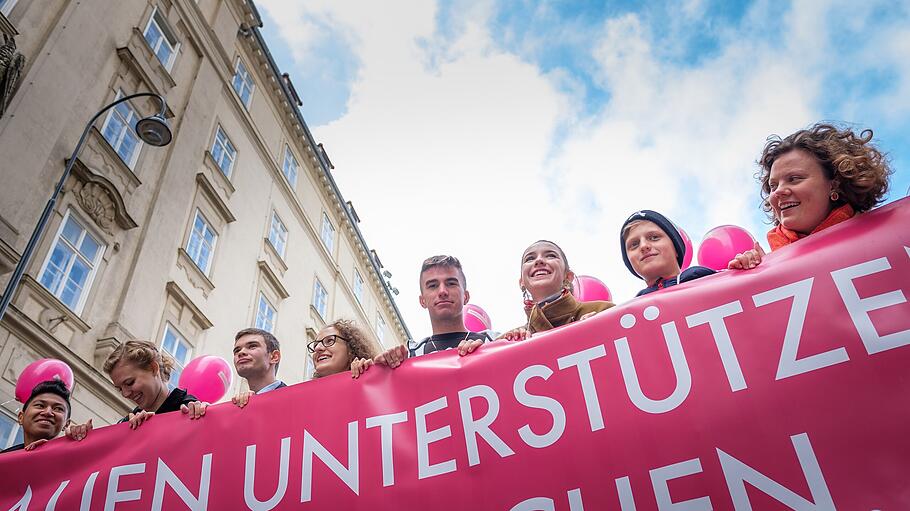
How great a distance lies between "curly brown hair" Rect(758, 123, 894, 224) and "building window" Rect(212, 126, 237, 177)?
12821mm

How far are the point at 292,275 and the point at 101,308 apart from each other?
752cm

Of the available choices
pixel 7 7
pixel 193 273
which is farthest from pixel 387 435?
pixel 193 273

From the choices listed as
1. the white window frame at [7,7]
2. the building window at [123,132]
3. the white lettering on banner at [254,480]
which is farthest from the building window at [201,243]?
the white lettering on banner at [254,480]

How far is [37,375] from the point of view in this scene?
530 cm

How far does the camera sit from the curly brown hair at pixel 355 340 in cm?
325

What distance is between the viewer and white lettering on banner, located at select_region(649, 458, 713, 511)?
5.98 feet

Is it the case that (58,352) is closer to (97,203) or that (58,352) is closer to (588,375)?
(97,203)

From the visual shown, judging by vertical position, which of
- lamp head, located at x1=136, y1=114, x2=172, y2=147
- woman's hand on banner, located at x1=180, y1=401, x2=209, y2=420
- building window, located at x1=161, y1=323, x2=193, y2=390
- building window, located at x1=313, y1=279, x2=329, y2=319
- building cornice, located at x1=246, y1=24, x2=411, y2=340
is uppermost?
building cornice, located at x1=246, y1=24, x2=411, y2=340

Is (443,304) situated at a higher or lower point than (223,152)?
lower

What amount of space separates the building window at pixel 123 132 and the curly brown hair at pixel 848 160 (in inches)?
404

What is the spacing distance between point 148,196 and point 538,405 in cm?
1006

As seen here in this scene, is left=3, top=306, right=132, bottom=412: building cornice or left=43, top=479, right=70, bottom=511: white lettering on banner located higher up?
left=3, top=306, right=132, bottom=412: building cornice

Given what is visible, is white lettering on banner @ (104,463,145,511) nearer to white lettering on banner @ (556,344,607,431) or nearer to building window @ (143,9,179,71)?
white lettering on banner @ (556,344,607,431)

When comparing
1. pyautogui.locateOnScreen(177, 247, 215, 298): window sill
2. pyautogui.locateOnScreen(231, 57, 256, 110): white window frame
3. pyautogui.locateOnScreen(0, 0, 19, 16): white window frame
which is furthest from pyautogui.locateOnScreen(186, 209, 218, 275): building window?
pyautogui.locateOnScreen(0, 0, 19, 16): white window frame
